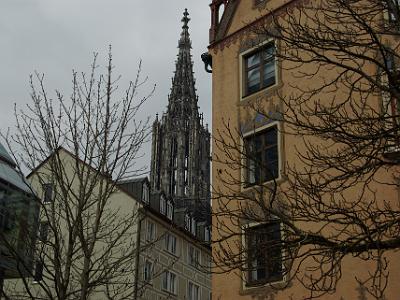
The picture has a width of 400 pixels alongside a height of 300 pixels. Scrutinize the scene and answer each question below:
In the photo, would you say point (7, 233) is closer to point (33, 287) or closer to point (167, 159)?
point (33, 287)

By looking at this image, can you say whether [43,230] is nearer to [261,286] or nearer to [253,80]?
[261,286]

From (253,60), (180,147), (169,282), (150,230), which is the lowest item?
(169,282)

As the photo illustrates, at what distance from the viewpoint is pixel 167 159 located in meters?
94.5

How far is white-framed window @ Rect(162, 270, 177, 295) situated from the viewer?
114 ft

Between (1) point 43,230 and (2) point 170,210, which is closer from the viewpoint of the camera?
(1) point 43,230

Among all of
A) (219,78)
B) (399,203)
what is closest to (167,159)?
(219,78)

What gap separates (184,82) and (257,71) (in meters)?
90.4

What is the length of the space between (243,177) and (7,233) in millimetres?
6101

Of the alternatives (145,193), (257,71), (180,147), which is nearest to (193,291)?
(145,193)

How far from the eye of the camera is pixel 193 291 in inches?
1486

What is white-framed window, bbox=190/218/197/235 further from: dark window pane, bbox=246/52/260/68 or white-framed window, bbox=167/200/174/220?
dark window pane, bbox=246/52/260/68

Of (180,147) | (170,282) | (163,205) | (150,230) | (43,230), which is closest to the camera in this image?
(43,230)

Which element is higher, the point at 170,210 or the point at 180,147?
the point at 180,147

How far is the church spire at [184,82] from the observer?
4050 inches
